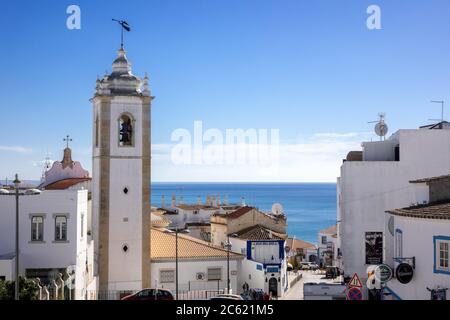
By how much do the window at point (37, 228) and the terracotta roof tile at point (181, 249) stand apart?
11.0 meters

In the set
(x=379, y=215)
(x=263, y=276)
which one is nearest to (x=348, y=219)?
(x=379, y=215)

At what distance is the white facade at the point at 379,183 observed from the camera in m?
39.3

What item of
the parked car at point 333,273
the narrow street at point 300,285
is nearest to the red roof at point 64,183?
the narrow street at point 300,285

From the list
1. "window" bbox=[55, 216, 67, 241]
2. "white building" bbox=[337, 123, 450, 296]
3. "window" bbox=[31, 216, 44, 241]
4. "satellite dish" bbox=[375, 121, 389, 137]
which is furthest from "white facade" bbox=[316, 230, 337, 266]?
"window" bbox=[31, 216, 44, 241]

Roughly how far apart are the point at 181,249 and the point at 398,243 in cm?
2047

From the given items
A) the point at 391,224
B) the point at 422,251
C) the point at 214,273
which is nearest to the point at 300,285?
the point at 214,273

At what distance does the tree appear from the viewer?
24.2 meters

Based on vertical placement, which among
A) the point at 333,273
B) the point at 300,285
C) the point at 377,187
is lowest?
the point at 300,285

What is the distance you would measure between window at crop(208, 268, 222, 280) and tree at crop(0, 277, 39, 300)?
18.5m

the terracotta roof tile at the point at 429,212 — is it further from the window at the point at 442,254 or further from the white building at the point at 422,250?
the window at the point at 442,254

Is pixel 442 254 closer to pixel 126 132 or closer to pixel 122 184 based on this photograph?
pixel 122 184

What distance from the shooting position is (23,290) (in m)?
24.5

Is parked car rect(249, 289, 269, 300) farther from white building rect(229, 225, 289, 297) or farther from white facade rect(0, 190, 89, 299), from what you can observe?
white facade rect(0, 190, 89, 299)
